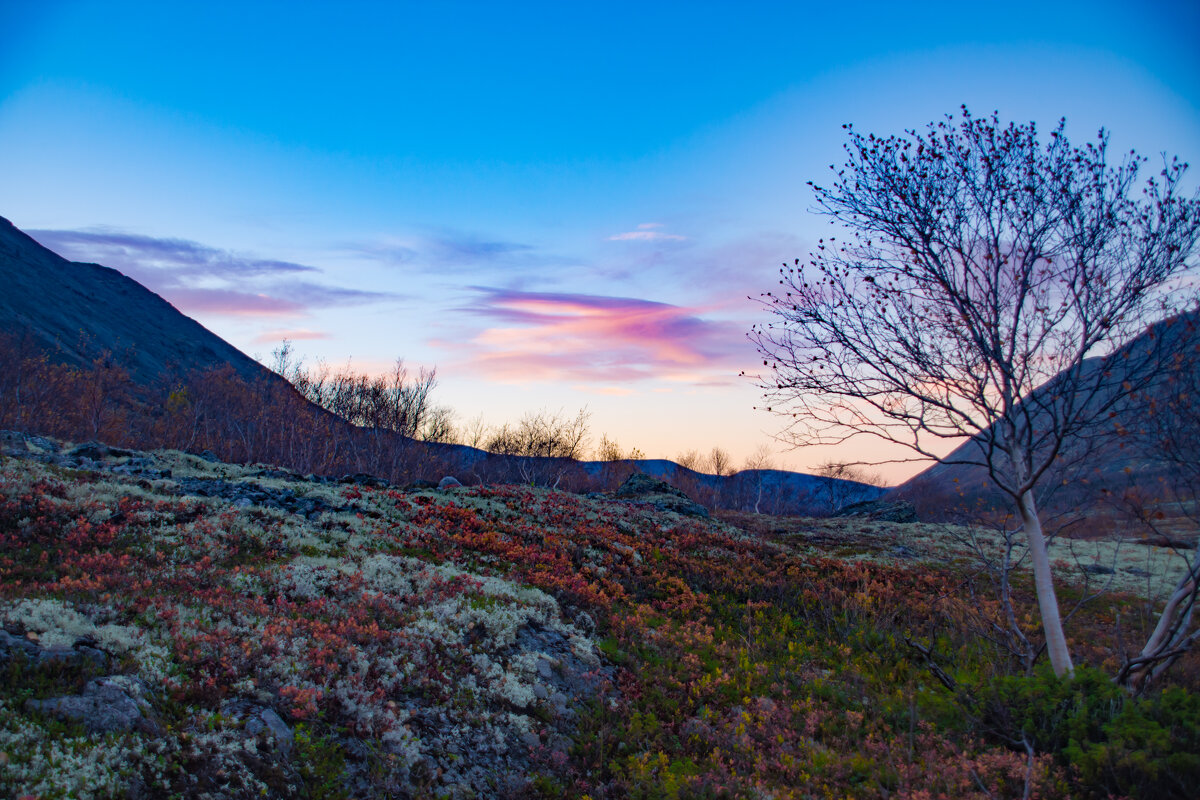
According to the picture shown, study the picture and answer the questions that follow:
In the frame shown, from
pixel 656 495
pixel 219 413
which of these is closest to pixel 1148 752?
pixel 656 495

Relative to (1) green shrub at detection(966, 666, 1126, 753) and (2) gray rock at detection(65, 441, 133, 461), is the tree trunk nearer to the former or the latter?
(1) green shrub at detection(966, 666, 1126, 753)

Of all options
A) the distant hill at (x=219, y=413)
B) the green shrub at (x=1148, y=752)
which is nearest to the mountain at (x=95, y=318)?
the distant hill at (x=219, y=413)

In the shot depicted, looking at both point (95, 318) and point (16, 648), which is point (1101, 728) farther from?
point (95, 318)

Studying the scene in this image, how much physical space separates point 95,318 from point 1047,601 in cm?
17350

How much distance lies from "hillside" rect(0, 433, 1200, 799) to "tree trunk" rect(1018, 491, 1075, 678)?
3.27 ft

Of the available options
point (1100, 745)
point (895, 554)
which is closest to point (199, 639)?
point (1100, 745)

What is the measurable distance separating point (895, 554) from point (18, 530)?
29.5 m

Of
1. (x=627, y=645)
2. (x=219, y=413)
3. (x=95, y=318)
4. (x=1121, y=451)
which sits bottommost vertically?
(x=627, y=645)

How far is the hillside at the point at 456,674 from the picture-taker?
20.1 ft

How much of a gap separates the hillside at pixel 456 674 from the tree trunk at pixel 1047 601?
100 centimetres

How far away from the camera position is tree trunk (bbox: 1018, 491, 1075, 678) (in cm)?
871

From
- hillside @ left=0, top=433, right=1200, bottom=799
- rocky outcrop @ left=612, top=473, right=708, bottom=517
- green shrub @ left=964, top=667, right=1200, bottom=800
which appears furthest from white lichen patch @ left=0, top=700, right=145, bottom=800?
rocky outcrop @ left=612, top=473, right=708, bottom=517

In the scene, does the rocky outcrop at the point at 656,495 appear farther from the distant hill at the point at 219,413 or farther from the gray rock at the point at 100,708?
the gray rock at the point at 100,708

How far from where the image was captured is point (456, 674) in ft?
29.3
